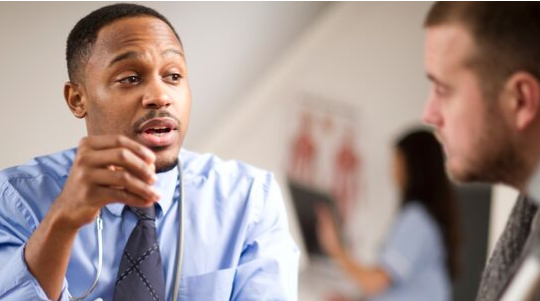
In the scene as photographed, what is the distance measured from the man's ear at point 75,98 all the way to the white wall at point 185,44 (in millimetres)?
194

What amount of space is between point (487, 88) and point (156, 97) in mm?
516

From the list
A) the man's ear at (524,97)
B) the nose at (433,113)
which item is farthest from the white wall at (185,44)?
the man's ear at (524,97)

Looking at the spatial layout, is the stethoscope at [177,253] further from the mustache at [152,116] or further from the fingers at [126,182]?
the fingers at [126,182]

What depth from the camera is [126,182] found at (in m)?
1.05

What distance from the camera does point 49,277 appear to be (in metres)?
1.18

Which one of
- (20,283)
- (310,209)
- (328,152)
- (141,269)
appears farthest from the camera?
(328,152)

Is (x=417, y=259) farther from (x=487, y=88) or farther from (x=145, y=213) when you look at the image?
(x=487, y=88)

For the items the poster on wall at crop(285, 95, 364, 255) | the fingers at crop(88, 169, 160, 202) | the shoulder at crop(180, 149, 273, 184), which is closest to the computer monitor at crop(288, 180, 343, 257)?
the poster on wall at crop(285, 95, 364, 255)

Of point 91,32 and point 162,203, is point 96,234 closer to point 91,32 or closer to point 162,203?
point 162,203

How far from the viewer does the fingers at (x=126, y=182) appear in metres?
→ 1.05

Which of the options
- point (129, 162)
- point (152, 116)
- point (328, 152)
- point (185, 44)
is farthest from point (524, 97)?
point (328, 152)

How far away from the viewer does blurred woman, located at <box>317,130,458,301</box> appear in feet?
9.12

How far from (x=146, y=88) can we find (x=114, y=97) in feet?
0.18

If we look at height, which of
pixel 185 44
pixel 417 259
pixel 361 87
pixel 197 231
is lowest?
pixel 417 259
